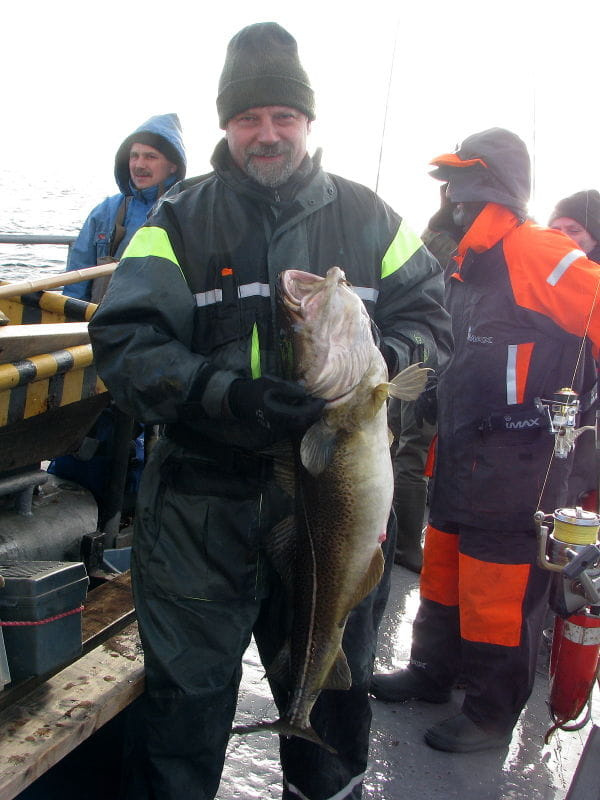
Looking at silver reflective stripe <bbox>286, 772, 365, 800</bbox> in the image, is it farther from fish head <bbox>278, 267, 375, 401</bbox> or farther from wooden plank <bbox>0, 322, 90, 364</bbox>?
wooden plank <bbox>0, 322, 90, 364</bbox>

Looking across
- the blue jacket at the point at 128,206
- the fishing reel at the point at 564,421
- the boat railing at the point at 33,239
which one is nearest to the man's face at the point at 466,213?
the fishing reel at the point at 564,421

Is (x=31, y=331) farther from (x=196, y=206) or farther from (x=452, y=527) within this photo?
(x=452, y=527)

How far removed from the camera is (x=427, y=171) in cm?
367

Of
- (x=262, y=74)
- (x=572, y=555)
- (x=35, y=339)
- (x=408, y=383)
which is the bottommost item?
(x=572, y=555)

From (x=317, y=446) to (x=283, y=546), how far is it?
16.1 inches

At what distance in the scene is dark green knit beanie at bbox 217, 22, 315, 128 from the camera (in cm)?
245

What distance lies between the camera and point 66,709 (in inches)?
92.6

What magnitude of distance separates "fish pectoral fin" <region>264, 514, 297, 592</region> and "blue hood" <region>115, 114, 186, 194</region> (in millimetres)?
3172

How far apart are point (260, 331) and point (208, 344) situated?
179 mm

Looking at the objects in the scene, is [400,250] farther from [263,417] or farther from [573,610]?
[573,610]

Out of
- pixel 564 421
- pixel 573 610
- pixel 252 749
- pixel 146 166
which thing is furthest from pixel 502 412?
pixel 146 166

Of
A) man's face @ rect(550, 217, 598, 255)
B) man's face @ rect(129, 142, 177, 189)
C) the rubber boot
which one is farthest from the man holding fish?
man's face @ rect(550, 217, 598, 255)

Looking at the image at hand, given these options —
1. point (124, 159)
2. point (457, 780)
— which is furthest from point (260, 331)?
point (124, 159)

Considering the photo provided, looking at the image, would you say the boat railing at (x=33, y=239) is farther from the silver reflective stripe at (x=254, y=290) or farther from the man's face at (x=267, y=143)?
the silver reflective stripe at (x=254, y=290)
